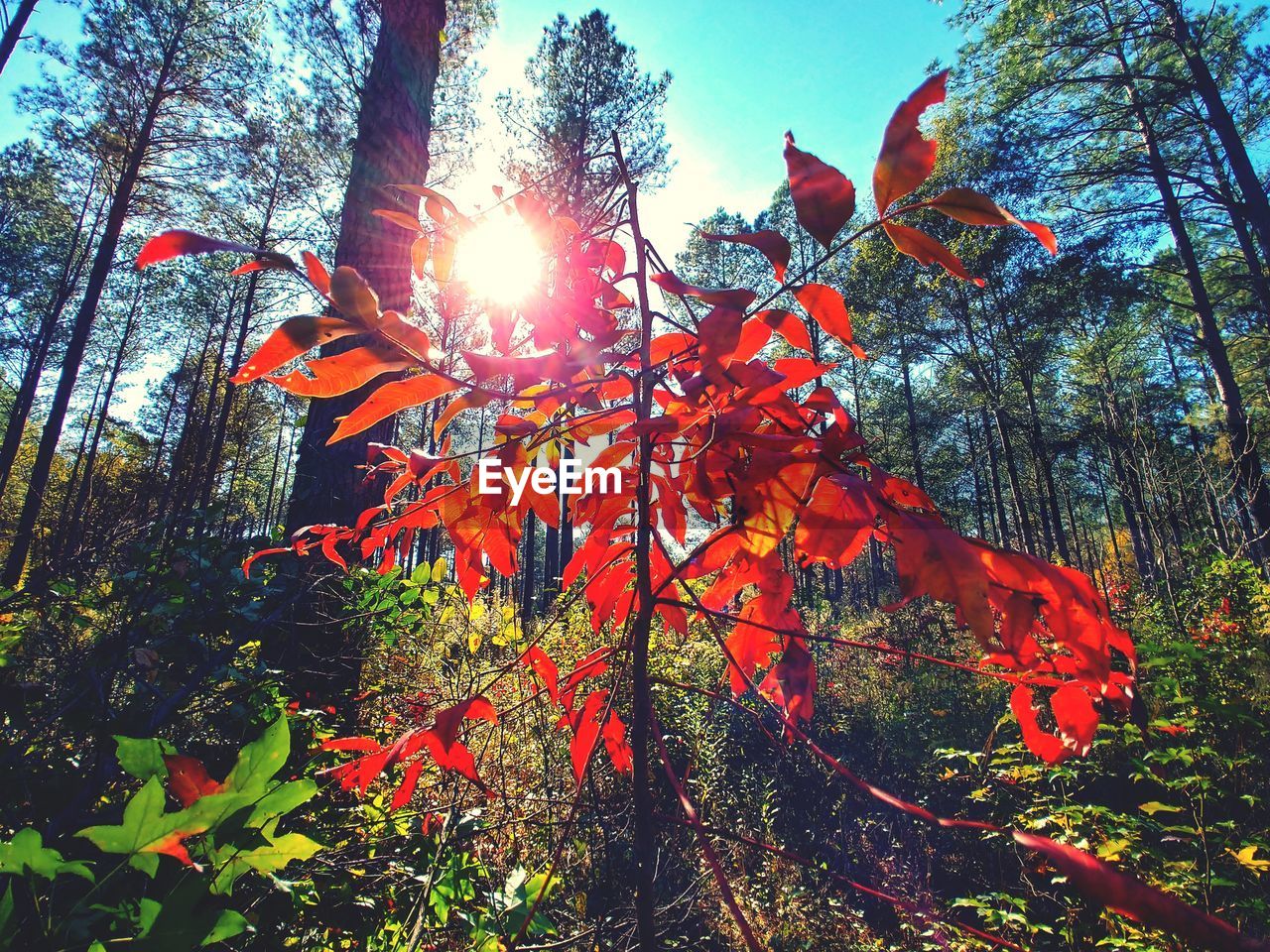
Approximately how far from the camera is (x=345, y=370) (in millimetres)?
→ 438

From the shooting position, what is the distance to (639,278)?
1.95 feet

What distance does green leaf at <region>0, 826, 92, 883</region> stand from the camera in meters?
0.47

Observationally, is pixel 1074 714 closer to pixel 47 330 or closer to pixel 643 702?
pixel 643 702

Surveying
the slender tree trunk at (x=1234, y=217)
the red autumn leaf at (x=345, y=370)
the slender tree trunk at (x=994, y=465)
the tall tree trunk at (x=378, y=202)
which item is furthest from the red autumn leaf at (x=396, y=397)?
the slender tree trunk at (x=994, y=465)

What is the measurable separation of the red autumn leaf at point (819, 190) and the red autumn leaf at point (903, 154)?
0.03 meters

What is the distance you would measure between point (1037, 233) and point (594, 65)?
39.4ft

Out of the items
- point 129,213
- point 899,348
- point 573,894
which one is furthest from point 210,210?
point 899,348

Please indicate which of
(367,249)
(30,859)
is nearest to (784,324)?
(30,859)

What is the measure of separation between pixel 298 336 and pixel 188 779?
0.46 m

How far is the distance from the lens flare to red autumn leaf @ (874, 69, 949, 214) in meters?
0.36

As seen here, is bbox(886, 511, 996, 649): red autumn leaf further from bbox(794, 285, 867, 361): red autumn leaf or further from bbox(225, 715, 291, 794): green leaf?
bbox(225, 715, 291, 794): green leaf

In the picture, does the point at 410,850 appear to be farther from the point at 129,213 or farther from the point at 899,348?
the point at 899,348

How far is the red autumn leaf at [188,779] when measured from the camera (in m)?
0.53

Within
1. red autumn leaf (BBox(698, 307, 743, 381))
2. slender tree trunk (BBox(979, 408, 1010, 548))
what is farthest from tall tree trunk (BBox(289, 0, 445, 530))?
slender tree trunk (BBox(979, 408, 1010, 548))
